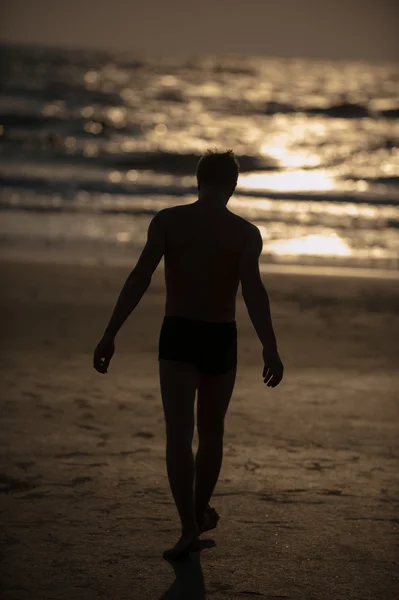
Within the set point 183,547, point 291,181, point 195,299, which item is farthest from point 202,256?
point 291,181

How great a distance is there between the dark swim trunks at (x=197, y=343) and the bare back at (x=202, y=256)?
0.13ft

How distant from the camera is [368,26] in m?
120

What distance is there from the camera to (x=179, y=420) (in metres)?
4.73

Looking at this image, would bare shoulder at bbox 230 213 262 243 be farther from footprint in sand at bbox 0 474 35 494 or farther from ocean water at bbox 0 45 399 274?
ocean water at bbox 0 45 399 274

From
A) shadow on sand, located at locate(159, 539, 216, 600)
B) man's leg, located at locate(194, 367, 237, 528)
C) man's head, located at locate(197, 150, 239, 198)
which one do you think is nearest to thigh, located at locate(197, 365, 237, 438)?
man's leg, located at locate(194, 367, 237, 528)

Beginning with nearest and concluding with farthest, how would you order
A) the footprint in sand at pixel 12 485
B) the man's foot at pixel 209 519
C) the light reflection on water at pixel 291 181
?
1. the man's foot at pixel 209 519
2. the footprint in sand at pixel 12 485
3. the light reflection on water at pixel 291 181

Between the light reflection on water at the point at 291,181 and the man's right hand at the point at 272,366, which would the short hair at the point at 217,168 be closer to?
the man's right hand at the point at 272,366

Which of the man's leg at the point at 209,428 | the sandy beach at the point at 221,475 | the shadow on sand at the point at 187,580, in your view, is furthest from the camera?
the man's leg at the point at 209,428

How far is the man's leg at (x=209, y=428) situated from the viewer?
4.84 meters

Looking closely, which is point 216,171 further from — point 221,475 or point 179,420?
point 221,475

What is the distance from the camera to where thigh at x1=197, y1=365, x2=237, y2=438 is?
4820 mm

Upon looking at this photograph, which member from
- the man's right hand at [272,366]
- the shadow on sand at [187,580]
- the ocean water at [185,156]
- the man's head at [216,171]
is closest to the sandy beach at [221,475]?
the shadow on sand at [187,580]

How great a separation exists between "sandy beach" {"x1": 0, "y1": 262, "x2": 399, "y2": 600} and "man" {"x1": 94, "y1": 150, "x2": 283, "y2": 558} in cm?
36

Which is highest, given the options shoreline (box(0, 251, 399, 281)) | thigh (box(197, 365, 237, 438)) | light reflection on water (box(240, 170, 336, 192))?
light reflection on water (box(240, 170, 336, 192))
